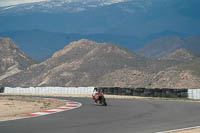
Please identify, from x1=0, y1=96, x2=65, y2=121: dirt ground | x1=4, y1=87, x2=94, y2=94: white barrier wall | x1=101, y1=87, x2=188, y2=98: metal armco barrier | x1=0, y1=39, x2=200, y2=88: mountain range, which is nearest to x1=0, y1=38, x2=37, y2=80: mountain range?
x1=0, y1=39, x2=200, y2=88: mountain range

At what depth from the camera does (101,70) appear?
118938mm

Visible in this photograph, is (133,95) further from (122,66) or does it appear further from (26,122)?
(122,66)

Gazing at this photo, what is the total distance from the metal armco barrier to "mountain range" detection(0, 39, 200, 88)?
4452cm

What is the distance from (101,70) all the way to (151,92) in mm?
78993

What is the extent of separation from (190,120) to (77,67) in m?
108

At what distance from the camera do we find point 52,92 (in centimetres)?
5203

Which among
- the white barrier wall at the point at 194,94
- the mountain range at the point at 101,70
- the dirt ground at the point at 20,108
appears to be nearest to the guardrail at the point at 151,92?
the white barrier wall at the point at 194,94

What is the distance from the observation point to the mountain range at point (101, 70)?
95.8m

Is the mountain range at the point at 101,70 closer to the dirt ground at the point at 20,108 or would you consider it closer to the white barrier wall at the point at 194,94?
the white barrier wall at the point at 194,94

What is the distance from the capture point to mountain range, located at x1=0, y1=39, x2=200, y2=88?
3771 inches

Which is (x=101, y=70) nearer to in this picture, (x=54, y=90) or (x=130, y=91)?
(x=54, y=90)

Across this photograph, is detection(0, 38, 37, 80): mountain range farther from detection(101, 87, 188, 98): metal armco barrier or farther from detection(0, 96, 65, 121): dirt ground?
detection(0, 96, 65, 121): dirt ground

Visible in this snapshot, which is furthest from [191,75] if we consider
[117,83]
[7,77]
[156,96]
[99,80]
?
[7,77]

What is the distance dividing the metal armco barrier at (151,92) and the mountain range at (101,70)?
44.5m
